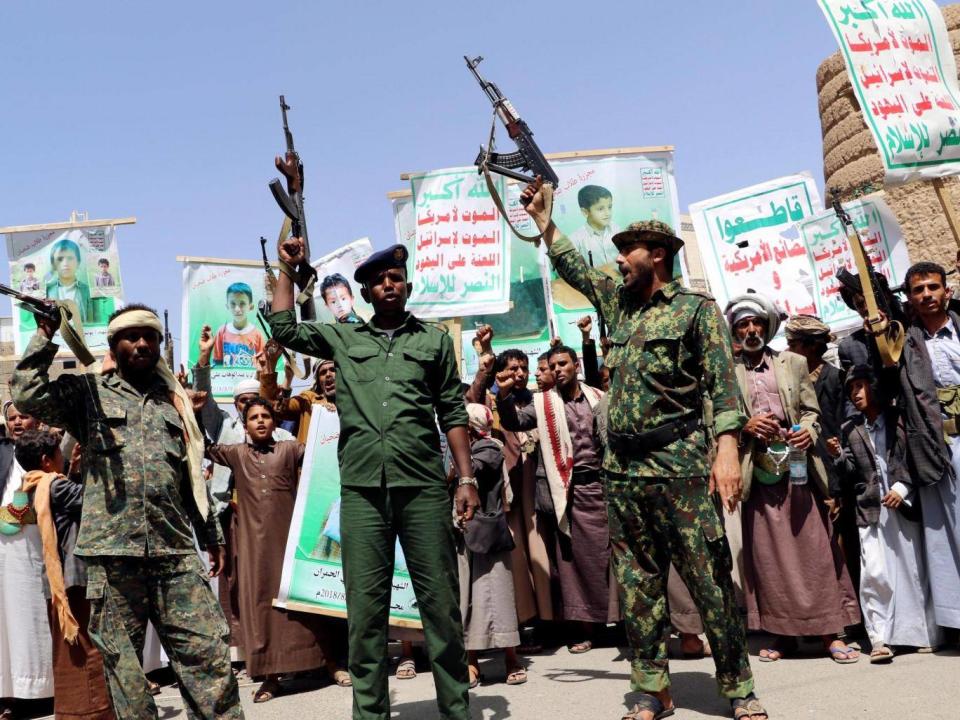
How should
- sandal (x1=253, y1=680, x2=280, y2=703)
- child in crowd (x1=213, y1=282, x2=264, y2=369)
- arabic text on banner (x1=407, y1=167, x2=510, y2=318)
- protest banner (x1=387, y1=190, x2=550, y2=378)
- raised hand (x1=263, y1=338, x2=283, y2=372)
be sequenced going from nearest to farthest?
sandal (x1=253, y1=680, x2=280, y2=703), raised hand (x1=263, y1=338, x2=283, y2=372), arabic text on banner (x1=407, y1=167, x2=510, y2=318), protest banner (x1=387, y1=190, x2=550, y2=378), child in crowd (x1=213, y1=282, x2=264, y2=369)

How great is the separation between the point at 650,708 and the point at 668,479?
3.39 feet

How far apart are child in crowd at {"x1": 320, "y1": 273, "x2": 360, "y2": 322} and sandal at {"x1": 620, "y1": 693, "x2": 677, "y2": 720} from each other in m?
5.06

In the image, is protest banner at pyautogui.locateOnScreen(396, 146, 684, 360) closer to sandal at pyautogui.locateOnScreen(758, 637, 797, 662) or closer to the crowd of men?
the crowd of men

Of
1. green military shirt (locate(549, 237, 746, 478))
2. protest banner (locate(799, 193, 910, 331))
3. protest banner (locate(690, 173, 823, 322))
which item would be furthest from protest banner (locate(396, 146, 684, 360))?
green military shirt (locate(549, 237, 746, 478))

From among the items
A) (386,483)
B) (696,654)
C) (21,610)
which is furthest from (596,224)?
(21,610)

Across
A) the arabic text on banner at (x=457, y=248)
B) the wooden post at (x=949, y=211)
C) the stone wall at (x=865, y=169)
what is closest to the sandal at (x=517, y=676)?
the wooden post at (x=949, y=211)

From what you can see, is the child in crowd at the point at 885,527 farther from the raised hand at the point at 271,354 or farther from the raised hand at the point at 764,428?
the raised hand at the point at 271,354

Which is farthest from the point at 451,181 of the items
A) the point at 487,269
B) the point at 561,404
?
the point at 561,404

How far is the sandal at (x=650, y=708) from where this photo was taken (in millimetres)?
4145

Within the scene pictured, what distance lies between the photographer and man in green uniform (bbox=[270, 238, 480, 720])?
159 inches

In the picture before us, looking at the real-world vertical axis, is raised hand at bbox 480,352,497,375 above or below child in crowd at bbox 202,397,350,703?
above

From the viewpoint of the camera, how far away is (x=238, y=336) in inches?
438

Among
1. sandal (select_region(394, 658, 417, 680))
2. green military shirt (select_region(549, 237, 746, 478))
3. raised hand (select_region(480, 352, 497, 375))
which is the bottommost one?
sandal (select_region(394, 658, 417, 680))

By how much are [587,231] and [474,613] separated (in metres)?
5.40
